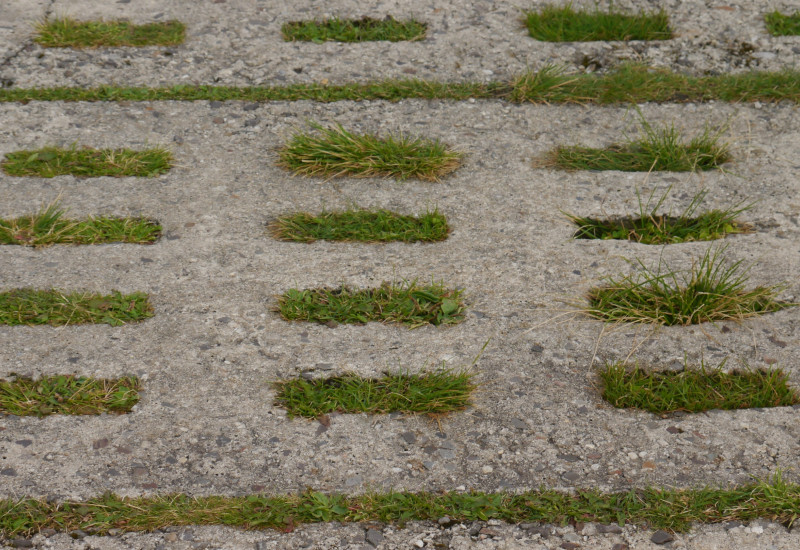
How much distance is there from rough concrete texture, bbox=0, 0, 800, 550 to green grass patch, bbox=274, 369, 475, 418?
56 mm

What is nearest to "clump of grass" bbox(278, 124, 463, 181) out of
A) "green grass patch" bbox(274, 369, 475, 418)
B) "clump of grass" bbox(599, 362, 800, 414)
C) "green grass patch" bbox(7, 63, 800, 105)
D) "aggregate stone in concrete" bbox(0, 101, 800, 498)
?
"aggregate stone in concrete" bbox(0, 101, 800, 498)

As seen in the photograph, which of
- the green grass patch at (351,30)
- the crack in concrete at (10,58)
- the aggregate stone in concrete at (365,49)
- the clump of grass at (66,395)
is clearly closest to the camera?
the clump of grass at (66,395)

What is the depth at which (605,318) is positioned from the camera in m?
3.35

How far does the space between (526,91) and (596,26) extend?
2.75 feet

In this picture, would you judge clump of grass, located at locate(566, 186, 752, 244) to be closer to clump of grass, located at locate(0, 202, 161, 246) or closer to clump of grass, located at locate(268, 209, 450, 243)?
clump of grass, located at locate(268, 209, 450, 243)

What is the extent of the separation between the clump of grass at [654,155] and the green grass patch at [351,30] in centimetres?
148

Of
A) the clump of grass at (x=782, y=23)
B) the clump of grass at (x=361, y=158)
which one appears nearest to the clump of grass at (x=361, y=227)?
the clump of grass at (x=361, y=158)

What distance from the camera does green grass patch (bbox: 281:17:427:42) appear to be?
507 centimetres

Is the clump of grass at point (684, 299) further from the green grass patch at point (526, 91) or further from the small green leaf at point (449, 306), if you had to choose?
the green grass patch at point (526, 91)

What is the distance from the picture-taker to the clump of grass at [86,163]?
4102 mm

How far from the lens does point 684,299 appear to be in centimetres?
331

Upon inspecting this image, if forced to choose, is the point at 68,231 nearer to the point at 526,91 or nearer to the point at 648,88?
the point at 526,91

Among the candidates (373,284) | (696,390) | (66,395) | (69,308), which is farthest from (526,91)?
(66,395)

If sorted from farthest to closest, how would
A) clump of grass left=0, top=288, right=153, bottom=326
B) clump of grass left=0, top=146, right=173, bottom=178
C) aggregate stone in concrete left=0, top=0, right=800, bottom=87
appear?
1. aggregate stone in concrete left=0, top=0, right=800, bottom=87
2. clump of grass left=0, top=146, right=173, bottom=178
3. clump of grass left=0, top=288, right=153, bottom=326
